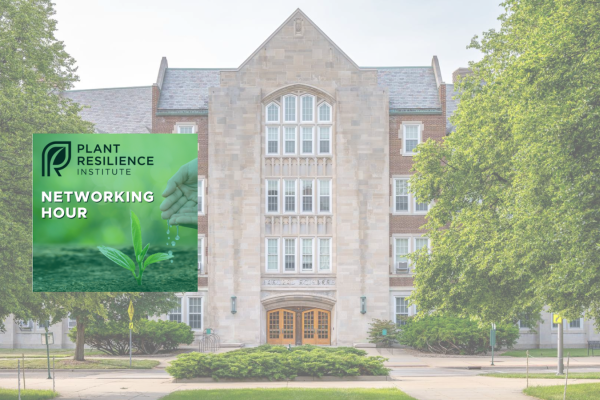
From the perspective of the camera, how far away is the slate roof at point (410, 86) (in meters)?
47.4

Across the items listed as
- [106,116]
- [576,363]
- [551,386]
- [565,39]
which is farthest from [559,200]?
[106,116]

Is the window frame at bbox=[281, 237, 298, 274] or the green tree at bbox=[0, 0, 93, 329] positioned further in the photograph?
the window frame at bbox=[281, 237, 298, 274]

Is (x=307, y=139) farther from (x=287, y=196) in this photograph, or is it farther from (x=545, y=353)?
(x=545, y=353)

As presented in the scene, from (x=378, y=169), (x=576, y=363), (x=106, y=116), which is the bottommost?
(x=576, y=363)

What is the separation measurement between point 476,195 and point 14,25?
648 inches

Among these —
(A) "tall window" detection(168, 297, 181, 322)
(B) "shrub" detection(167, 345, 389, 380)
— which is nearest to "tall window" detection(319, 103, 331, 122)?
(A) "tall window" detection(168, 297, 181, 322)

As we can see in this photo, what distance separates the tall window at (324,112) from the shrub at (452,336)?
45.3 ft

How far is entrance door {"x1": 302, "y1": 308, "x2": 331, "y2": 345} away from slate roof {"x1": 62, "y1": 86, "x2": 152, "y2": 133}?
54.2 ft

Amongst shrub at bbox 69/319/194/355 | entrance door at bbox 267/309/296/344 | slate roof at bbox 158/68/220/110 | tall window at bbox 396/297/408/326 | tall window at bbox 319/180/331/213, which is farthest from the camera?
slate roof at bbox 158/68/220/110

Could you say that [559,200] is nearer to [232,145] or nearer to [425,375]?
[425,375]

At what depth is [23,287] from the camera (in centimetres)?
2133

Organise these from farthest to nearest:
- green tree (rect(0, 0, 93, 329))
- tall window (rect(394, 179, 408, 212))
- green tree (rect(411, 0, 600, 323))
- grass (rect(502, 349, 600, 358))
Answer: tall window (rect(394, 179, 408, 212)), grass (rect(502, 349, 600, 358)), green tree (rect(0, 0, 93, 329)), green tree (rect(411, 0, 600, 323))

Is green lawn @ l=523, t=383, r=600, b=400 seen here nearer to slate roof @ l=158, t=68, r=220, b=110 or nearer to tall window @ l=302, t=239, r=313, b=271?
tall window @ l=302, t=239, r=313, b=271

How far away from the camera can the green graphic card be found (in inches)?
782
